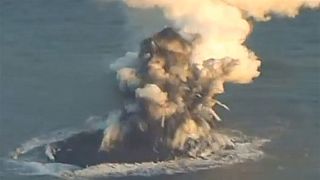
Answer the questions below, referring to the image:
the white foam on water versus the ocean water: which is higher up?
the ocean water

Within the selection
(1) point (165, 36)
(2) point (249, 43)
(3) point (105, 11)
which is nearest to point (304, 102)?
(2) point (249, 43)

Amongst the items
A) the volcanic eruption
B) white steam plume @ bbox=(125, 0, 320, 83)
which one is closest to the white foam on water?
the volcanic eruption

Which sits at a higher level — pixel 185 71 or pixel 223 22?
pixel 223 22

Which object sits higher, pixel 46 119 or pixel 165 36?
pixel 165 36

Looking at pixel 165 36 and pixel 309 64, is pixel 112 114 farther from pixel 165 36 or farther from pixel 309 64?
pixel 309 64

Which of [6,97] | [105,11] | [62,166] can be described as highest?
[105,11]

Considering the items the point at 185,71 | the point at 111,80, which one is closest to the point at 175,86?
the point at 185,71

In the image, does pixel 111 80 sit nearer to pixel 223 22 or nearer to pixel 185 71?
pixel 185 71

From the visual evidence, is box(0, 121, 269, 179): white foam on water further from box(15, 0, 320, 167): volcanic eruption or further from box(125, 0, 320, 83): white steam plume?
box(125, 0, 320, 83): white steam plume

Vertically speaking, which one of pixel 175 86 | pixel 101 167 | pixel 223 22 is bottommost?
pixel 101 167
